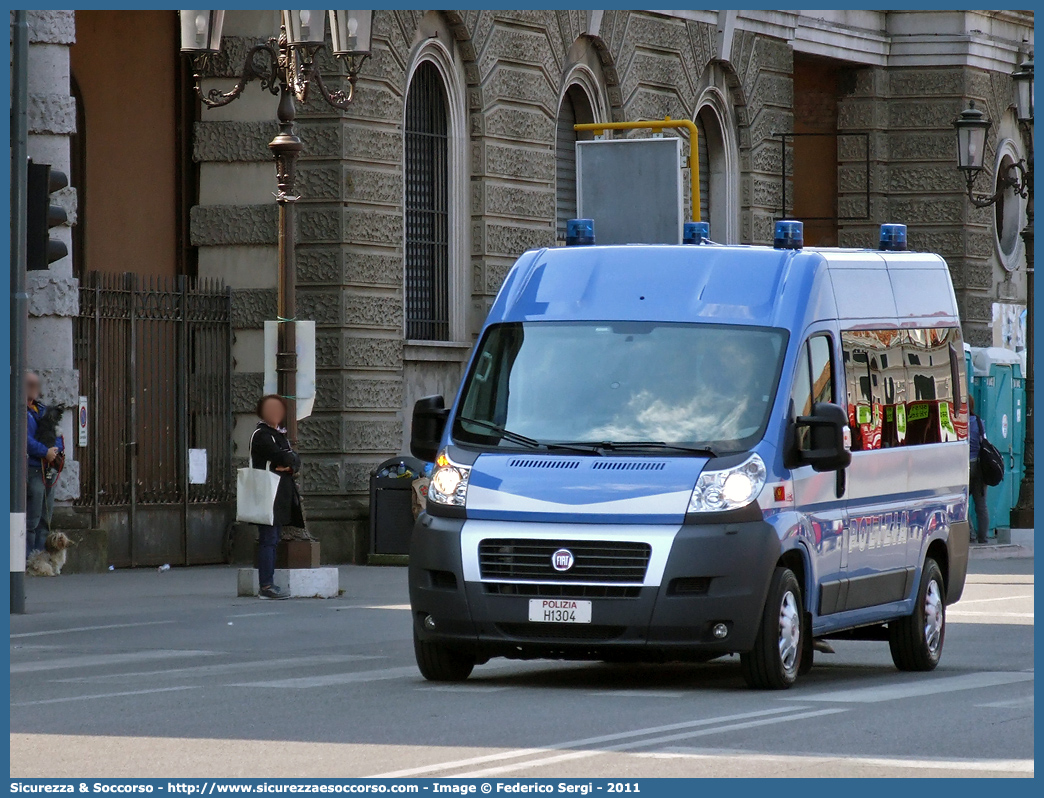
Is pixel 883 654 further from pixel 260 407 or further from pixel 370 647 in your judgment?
pixel 260 407

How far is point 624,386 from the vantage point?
12367mm

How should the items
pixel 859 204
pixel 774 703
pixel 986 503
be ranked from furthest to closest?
pixel 859 204, pixel 986 503, pixel 774 703

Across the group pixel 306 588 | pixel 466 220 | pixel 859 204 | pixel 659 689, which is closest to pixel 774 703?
pixel 659 689

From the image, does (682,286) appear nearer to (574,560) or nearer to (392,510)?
(574,560)

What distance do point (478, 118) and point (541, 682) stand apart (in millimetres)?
14356

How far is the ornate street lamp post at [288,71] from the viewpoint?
19375mm

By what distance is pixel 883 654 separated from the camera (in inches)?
604

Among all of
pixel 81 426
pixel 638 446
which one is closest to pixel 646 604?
pixel 638 446

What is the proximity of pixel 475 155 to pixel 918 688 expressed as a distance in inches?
577

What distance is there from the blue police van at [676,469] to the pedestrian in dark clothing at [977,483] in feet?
44.7

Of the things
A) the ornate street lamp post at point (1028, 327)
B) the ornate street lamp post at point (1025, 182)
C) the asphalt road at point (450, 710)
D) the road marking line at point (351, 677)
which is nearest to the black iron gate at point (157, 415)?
the asphalt road at point (450, 710)

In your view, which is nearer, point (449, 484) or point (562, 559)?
point (562, 559)

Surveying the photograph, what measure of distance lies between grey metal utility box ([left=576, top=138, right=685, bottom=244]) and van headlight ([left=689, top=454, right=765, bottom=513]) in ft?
26.7

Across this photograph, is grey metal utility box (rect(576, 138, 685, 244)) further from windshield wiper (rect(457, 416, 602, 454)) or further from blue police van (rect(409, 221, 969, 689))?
windshield wiper (rect(457, 416, 602, 454))
